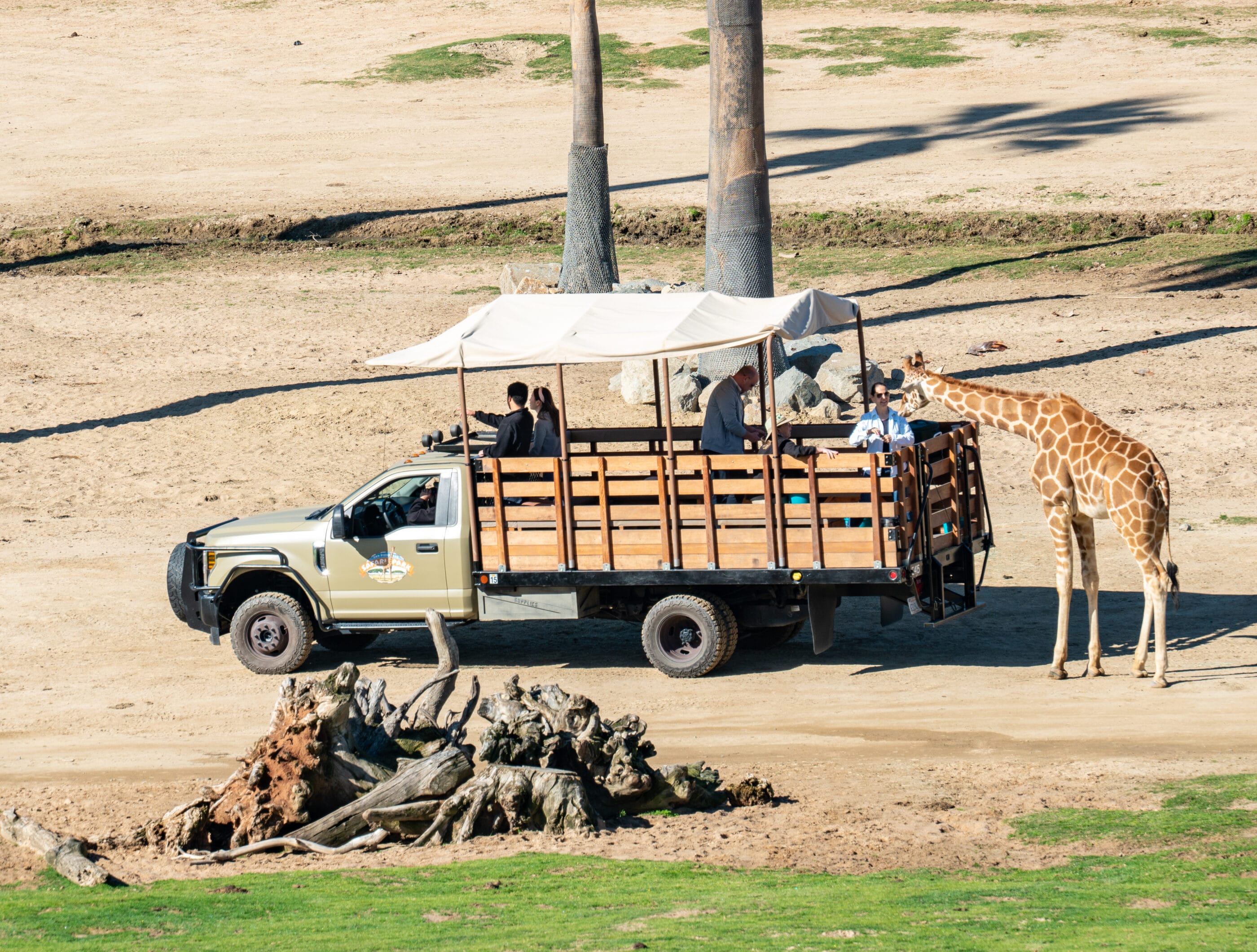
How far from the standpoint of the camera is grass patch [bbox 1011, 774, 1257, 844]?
9508mm

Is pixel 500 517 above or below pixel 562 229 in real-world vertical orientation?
below

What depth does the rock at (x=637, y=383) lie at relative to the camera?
75.5 feet

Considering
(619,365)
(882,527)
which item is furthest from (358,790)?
(619,365)

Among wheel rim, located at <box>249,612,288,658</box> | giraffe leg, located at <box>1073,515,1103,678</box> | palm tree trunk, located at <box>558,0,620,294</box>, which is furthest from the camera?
palm tree trunk, located at <box>558,0,620,294</box>

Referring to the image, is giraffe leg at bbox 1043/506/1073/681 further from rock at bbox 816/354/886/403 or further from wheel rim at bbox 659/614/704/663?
rock at bbox 816/354/886/403

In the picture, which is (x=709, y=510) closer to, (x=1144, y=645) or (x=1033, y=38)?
(x=1144, y=645)

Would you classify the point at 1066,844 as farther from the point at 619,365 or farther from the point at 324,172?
the point at 324,172

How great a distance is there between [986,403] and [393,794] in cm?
659

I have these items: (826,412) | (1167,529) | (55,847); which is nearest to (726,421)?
(1167,529)

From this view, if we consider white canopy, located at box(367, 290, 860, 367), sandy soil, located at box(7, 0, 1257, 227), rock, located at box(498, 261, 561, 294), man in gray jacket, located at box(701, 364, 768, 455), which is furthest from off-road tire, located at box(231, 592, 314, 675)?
sandy soil, located at box(7, 0, 1257, 227)

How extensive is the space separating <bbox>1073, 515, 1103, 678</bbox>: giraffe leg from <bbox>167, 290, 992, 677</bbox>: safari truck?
866 millimetres

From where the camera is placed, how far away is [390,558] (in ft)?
45.8

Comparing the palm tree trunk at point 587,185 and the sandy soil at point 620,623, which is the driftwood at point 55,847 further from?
the palm tree trunk at point 587,185

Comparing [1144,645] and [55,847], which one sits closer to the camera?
[55,847]
